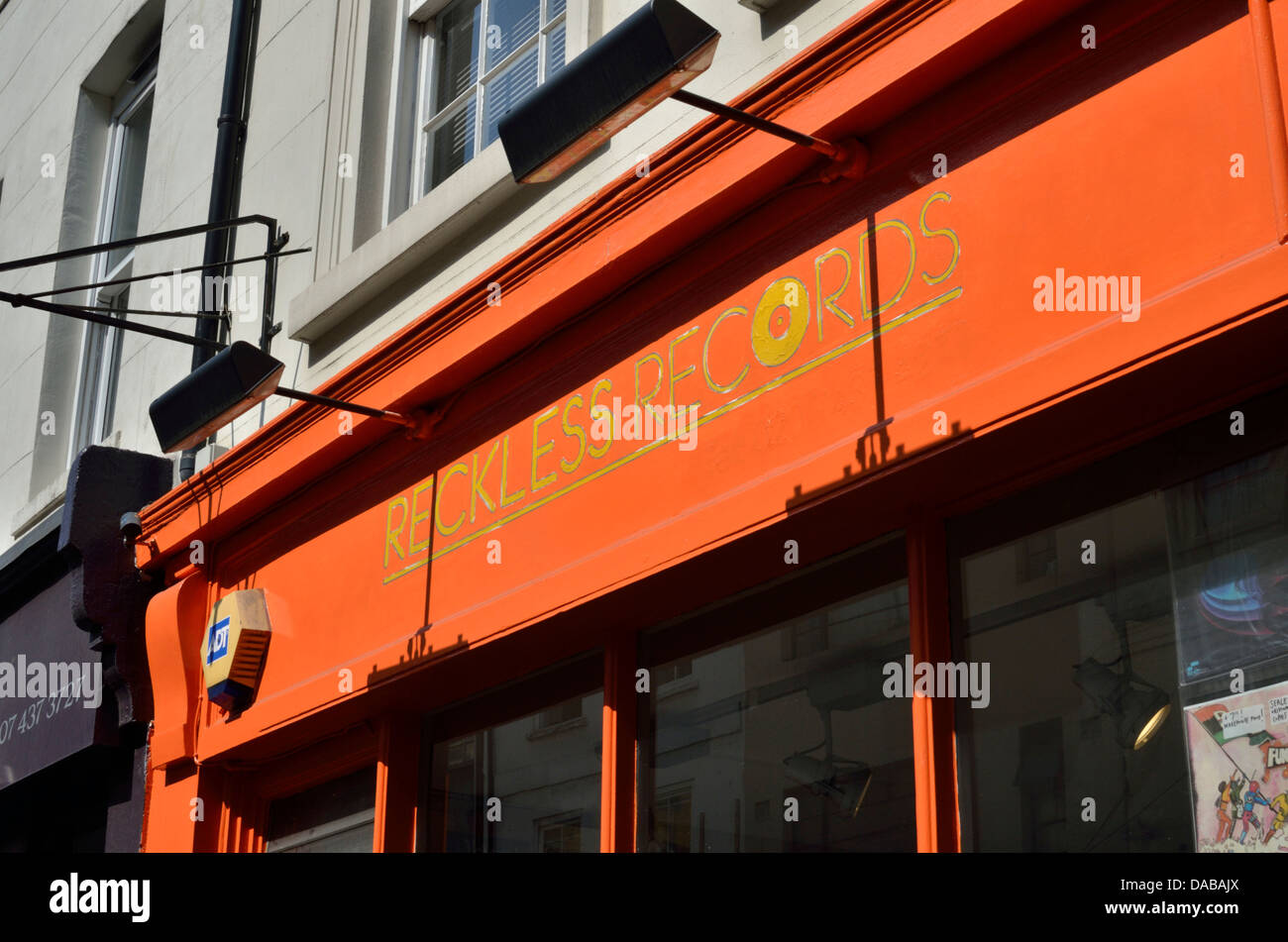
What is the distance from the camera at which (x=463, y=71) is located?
23.9 feet

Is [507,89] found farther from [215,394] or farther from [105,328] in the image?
[105,328]

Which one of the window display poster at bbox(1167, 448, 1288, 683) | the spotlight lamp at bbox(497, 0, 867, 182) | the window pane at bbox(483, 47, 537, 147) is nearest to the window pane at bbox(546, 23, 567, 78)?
the window pane at bbox(483, 47, 537, 147)

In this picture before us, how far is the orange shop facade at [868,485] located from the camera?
3605mm

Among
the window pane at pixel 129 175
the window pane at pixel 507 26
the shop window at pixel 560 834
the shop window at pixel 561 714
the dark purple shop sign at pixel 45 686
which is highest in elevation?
the window pane at pixel 129 175

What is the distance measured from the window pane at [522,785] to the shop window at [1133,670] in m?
1.72

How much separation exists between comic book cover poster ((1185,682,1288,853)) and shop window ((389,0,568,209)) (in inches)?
158

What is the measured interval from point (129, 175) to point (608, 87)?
749 centimetres

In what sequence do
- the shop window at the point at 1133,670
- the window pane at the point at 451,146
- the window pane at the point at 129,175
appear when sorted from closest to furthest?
the shop window at the point at 1133,670 < the window pane at the point at 451,146 < the window pane at the point at 129,175

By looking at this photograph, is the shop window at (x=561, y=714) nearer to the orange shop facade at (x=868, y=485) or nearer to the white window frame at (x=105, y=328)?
the orange shop facade at (x=868, y=485)

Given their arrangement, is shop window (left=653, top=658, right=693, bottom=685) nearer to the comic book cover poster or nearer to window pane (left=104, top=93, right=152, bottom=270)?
the comic book cover poster

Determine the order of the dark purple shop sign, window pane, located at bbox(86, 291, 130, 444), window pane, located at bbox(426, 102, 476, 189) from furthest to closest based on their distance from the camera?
window pane, located at bbox(86, 291, 130, 444), the dark purple shop sign, window pane, located at bbox(426, 102, 476, 189)

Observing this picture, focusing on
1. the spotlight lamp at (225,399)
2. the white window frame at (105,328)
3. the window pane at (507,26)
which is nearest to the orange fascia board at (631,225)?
the spotlight lamp at (225,399)

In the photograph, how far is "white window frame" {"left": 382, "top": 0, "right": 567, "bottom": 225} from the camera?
23.6ft
